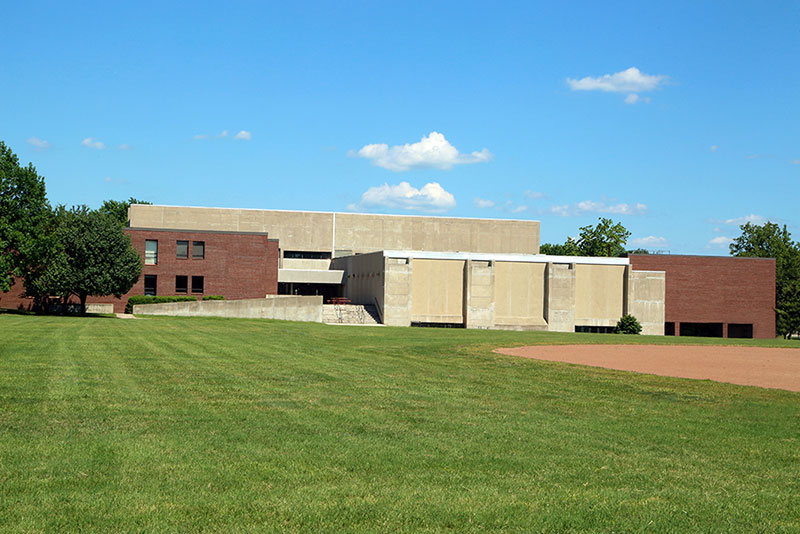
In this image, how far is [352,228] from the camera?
96.4 meters

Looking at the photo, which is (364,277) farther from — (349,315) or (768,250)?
(768,250)

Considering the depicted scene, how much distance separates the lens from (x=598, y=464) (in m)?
10.0

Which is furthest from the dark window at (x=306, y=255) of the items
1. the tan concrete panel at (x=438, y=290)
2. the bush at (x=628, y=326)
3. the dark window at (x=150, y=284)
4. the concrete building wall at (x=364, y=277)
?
the bush at (x=628, y=326)

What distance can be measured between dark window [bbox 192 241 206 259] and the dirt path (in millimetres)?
39911

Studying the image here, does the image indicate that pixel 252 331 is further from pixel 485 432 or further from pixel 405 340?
pixel 485 432

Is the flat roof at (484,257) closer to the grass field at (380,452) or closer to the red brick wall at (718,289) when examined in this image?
the red brick wall at (718,289)

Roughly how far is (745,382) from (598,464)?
13450 mm

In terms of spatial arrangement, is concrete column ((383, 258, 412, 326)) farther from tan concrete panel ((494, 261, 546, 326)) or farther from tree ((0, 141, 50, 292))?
tree ((0, 141, 50, 292))

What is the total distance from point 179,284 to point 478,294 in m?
25.9

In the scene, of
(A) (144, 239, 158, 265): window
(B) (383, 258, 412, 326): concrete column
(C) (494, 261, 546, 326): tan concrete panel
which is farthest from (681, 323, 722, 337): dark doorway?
(A) (144, 239, 158, 265): window

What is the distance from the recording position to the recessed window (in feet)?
220

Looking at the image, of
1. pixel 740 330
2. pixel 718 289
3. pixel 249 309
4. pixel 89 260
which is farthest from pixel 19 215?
pixel 740 330

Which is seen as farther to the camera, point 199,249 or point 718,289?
point 718,289

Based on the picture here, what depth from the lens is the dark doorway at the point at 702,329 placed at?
78438 millimetres
